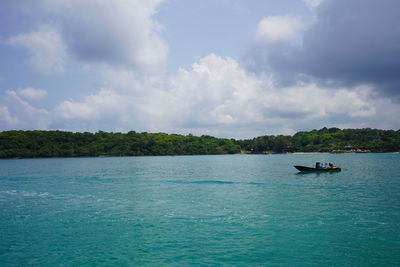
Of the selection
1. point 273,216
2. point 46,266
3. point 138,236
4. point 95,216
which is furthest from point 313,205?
point 46,266

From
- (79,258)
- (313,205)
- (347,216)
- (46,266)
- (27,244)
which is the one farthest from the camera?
(313,205)

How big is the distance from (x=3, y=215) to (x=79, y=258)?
Result: 47.6 ft

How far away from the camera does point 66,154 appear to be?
19925cm

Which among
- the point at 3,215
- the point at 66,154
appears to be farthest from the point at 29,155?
the point at 3,215

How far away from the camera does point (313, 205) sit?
91.7 ft

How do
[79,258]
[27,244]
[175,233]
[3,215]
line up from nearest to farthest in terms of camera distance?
1. [79,258]
2. [27,244]
3. [175,233]
4. [3,215]

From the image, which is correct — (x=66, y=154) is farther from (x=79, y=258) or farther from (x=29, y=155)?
(x=79, y=258)

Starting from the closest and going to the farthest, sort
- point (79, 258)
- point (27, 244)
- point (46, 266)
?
point (46, 266), point (79, 258), point (27, 244)

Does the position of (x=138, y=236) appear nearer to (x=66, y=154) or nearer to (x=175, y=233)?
(x=175, y=233)

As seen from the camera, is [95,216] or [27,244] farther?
[95,216]

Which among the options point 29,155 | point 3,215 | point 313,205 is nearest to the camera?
point 3,215

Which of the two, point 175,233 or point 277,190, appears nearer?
point 175,233

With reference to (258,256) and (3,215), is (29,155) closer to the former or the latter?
(3,215)

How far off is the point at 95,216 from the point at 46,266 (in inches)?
389
